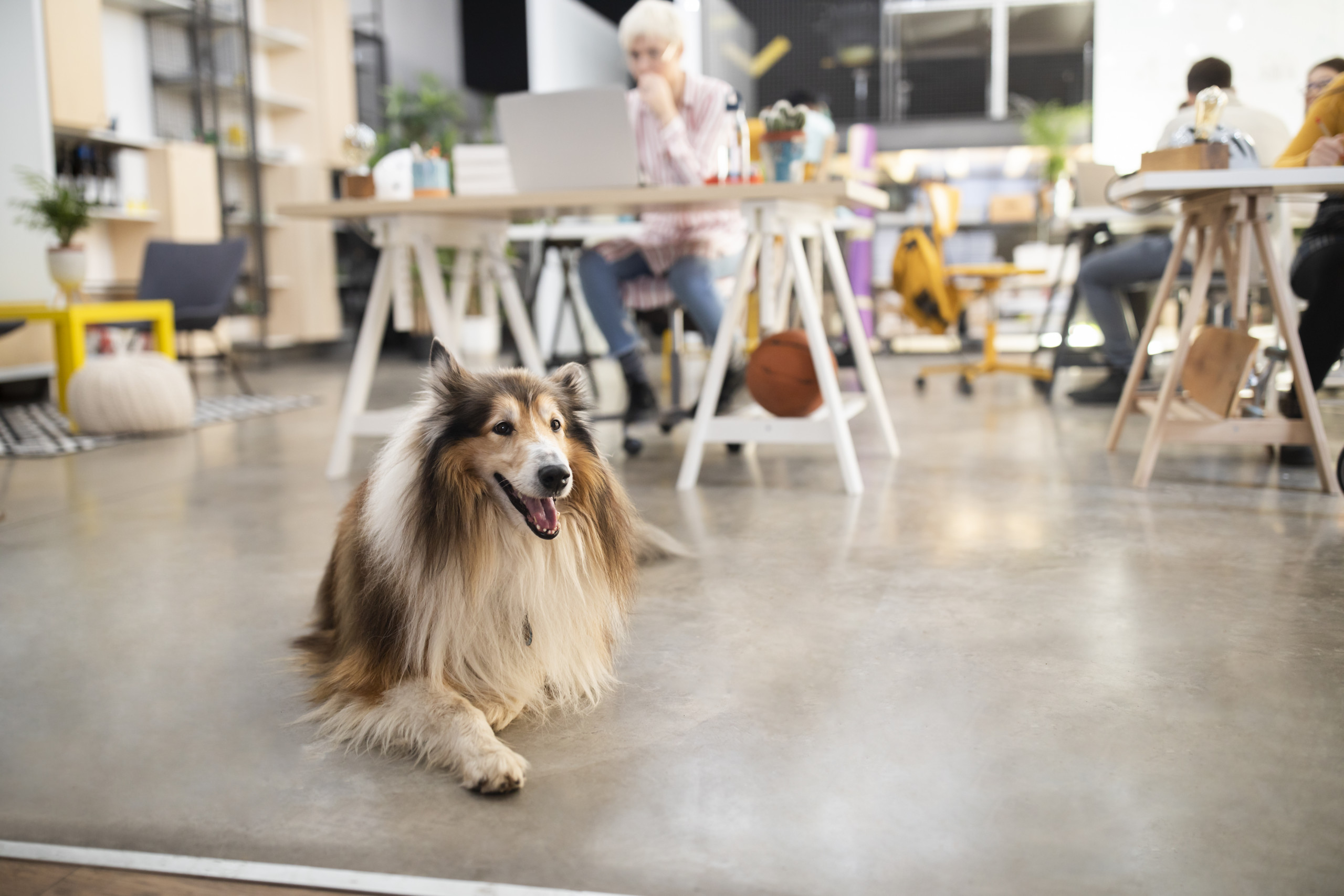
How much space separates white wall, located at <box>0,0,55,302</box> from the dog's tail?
502 cm

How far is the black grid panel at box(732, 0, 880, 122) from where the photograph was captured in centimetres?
917

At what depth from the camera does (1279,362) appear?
4.10 m

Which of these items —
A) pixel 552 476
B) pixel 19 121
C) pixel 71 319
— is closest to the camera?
pixel 552 476

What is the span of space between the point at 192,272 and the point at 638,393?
3188 millimetres

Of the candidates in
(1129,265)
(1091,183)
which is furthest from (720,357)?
(1091,183)

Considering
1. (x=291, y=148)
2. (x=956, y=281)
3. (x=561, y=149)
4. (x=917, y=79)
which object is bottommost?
(x=956, y=281)

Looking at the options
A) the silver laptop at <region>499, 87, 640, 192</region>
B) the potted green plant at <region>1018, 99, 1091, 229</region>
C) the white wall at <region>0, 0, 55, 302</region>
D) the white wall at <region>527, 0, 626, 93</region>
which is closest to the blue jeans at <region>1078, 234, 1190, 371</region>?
the silver laptop at <region>499, 87, 640, 192</region>

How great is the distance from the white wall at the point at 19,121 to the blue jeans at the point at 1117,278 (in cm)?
558

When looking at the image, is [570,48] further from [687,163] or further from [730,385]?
[730,385]

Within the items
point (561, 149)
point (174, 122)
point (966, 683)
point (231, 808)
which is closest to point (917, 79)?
point (174, 122)

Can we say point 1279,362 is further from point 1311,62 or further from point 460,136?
point 460,136

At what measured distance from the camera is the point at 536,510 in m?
1.38

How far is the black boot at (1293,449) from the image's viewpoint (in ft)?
10.5

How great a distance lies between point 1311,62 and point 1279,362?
16.5ft
